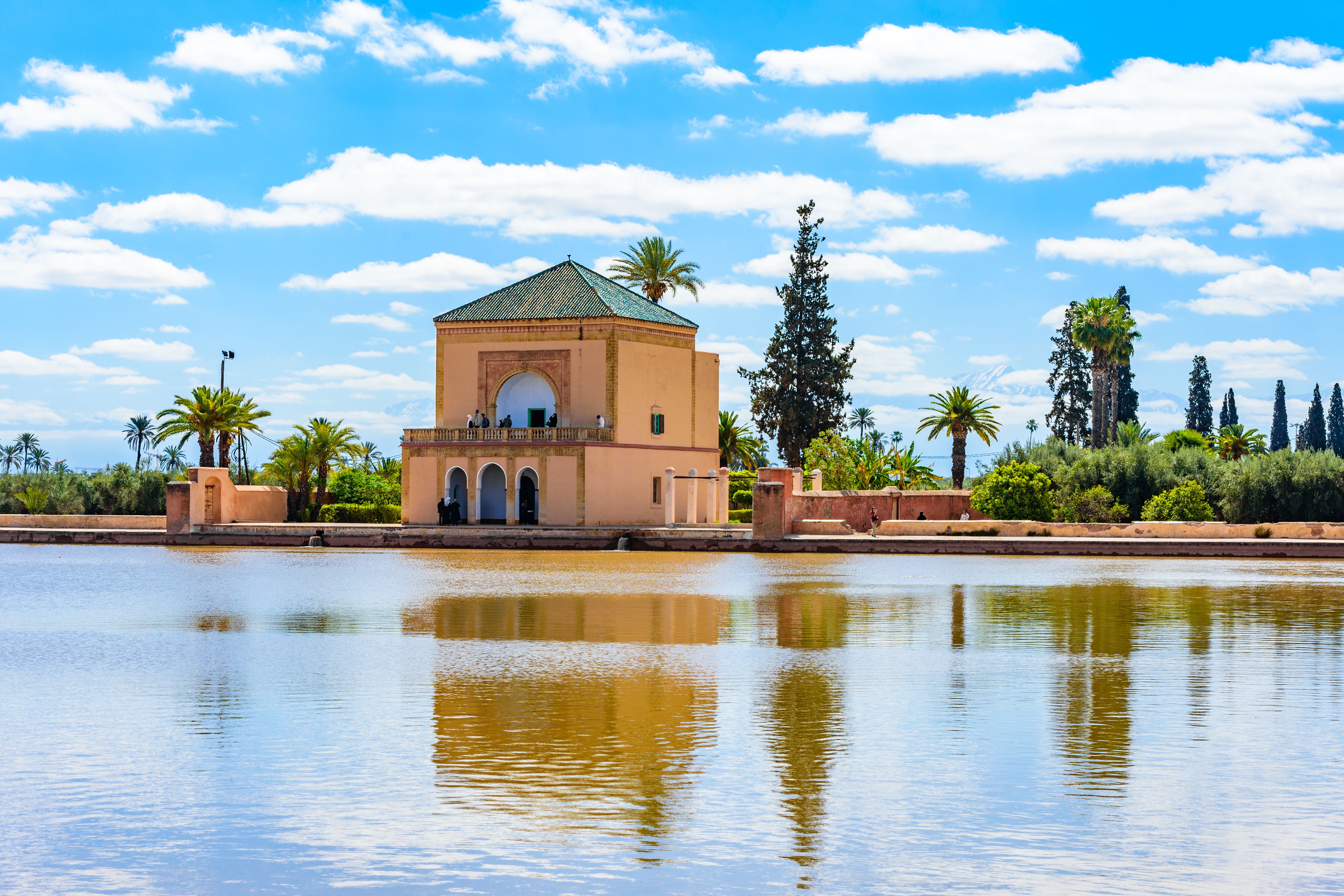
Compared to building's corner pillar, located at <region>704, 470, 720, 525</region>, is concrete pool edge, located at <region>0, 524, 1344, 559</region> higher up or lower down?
lower down

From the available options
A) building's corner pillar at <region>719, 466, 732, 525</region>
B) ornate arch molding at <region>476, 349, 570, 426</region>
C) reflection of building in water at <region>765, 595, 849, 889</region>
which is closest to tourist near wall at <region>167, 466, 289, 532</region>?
ornate arch molding at <region>476, 349, 570, 426</region>

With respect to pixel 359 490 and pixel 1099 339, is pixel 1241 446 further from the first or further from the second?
pixel 359 490

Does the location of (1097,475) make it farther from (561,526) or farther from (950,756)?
(950,756)

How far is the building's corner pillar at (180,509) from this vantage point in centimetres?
3906

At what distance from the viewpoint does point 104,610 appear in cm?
1716

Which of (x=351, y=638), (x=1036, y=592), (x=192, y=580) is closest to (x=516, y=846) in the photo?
(x=351, y=638)

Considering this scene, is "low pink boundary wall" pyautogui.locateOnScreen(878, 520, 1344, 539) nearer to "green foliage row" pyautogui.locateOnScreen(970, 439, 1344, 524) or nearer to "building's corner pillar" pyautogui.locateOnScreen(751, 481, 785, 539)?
"building's corner pillar" pyautogui.locateOnScreen(751, 481, 785, 539)

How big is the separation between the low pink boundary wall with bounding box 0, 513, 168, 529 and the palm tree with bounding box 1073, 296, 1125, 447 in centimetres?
3494

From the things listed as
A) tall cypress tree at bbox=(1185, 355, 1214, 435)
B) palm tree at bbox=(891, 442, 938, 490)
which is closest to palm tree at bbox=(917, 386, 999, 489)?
palm tree at bbox=(891, 442, 938, 490)

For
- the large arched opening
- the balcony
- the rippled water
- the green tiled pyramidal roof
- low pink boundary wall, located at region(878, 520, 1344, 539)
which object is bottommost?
the rippled water

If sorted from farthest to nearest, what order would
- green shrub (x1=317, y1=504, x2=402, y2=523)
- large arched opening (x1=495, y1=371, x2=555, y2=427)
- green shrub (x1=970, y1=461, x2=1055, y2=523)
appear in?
green shrub (x1=317, y1=504, x2=402, y2=523) < large arched opening (x1=495, y1=371, x2=555, y2=427) < green shrub (x1=970, y1=461, x2=1055, y2=523)

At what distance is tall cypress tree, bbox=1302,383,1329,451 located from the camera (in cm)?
8706

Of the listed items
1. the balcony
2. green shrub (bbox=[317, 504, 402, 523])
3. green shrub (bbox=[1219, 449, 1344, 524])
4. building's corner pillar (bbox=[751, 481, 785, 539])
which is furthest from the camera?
green shrub (bbox=[317, 504, 402, 523])

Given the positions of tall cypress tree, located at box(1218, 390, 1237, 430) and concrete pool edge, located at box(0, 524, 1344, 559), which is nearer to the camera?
concrete pool edge, located at box(0, 524, 1344, 559)
